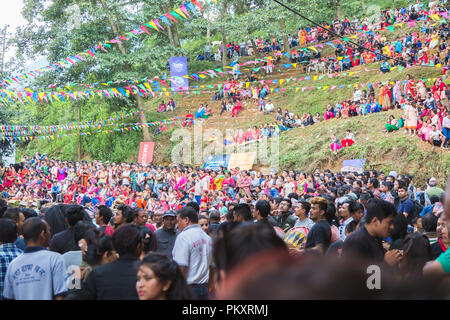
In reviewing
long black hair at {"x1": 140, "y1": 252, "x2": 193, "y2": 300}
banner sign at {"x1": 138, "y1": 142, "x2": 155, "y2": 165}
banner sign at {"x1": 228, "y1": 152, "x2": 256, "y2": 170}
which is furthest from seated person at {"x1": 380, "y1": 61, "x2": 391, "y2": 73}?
long black hair at {"x1": 140, "y1": 252, "x2": 193, "y2": 300}

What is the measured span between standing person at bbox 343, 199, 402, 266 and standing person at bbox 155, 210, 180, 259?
266 cm

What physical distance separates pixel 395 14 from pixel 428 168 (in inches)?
548

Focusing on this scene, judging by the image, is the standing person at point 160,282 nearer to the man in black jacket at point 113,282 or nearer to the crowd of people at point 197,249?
the crowd of people at point 197,249

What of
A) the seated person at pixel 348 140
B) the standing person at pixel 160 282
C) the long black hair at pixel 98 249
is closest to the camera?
the standing person at pixel 160 282

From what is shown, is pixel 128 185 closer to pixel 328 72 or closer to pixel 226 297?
pixel 328 72

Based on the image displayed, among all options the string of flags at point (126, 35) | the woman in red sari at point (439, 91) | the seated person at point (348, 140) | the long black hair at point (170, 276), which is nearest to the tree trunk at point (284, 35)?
the seated person at point (348, 140)

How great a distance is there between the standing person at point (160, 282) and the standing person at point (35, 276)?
1.17 meters

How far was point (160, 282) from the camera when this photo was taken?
2746 millimetres

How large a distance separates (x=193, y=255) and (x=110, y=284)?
1.38 metres

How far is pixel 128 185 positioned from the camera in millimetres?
19203

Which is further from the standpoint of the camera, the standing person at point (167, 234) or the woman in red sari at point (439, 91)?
the woman in red sari at point (439, 91)

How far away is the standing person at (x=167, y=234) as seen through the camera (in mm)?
5733

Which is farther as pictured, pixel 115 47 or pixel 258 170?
pixel 115 47
